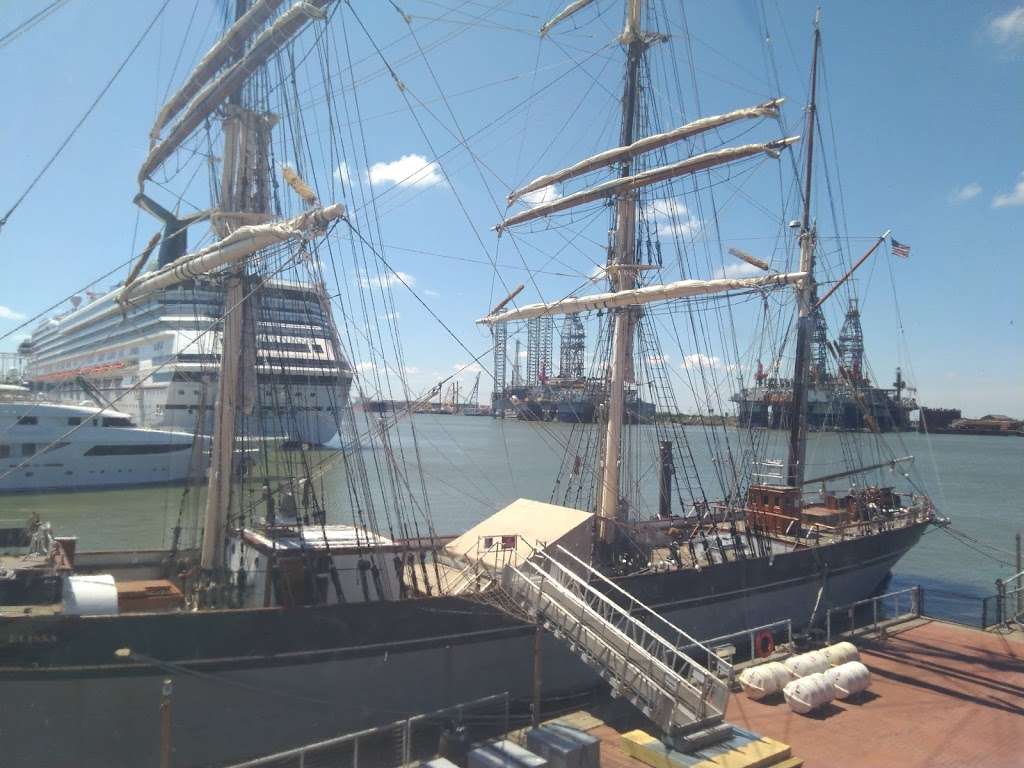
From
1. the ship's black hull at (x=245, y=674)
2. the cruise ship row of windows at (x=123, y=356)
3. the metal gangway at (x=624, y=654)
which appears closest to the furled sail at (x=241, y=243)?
the ship's black hull at (x=245, y=674)

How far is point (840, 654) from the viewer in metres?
12.6

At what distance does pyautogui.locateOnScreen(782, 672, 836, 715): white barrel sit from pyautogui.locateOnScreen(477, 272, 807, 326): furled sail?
1038 centimetres

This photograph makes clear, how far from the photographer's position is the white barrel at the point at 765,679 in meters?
11.6

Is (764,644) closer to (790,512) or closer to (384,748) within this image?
(384,748)

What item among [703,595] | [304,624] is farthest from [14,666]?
[703,595]

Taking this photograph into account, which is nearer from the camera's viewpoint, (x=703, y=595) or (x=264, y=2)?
(x=264, y=2)

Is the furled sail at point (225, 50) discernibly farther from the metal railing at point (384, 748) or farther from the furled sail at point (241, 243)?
the metal railing at point (384, 748)

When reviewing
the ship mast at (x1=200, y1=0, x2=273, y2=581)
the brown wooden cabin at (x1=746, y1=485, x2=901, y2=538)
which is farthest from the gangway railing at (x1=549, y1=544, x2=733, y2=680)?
the ship mast at (x1=200, y1=0, x2=273, y2=581)

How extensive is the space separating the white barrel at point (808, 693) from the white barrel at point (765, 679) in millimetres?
303

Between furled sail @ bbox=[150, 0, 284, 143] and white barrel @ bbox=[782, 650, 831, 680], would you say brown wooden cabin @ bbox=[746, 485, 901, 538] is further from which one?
furled sail @ bbox=[150, 0, 284, 143]

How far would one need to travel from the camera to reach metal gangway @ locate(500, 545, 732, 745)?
31.8ft

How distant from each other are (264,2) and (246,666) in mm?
12248

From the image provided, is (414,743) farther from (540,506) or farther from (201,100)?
(201,100)

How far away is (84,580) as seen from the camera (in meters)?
10.9
